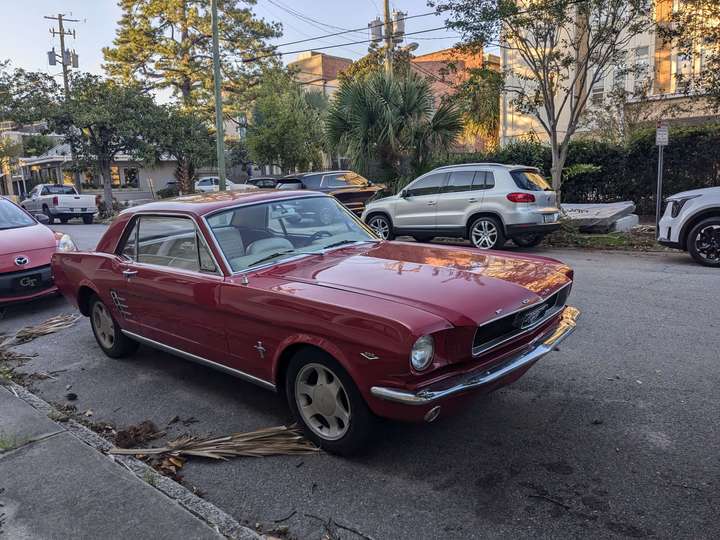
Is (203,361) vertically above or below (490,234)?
below

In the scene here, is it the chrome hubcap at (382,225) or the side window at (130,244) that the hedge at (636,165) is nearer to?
the chrome hubcap at (382,225)

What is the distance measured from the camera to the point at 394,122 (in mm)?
17203

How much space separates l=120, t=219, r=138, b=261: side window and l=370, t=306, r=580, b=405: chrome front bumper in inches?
118

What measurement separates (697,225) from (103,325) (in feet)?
27.3

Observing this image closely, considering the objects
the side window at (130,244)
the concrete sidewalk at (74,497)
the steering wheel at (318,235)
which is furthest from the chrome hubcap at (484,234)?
the concrete sidewalk at (74,497)

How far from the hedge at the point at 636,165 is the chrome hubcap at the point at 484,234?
461cm

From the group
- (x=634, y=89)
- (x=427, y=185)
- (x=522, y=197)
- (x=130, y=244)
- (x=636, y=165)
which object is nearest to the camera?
(x=130, y=244)

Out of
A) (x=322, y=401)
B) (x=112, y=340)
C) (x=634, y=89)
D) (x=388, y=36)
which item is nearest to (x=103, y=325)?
(x=112, y=340)

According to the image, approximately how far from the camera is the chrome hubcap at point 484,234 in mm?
11188

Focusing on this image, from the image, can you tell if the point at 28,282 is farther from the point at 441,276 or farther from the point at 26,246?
the point at 441,276

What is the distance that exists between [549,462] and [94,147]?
28.6 meters

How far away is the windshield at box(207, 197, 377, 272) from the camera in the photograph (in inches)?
171

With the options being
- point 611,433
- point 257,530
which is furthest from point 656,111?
point 257,530

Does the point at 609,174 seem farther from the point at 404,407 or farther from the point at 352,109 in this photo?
the point at 404,407
